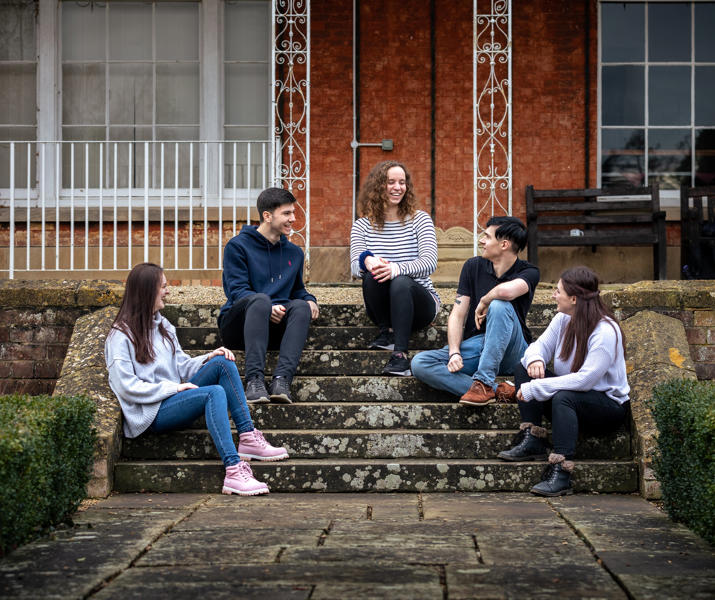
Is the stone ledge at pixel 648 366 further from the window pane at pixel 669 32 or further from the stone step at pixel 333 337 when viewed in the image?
the window pane at pixel 669 32

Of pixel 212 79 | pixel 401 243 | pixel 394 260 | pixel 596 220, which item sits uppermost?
pixel 212 79

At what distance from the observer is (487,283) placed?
216 inches

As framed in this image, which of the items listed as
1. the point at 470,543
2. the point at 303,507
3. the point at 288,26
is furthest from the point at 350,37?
the point at 470,543

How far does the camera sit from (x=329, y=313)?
6.34 m

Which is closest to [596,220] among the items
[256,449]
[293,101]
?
[293,101]

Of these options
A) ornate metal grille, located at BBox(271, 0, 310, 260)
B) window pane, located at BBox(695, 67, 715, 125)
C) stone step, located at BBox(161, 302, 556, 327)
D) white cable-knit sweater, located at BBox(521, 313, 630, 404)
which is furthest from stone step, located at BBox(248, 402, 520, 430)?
window pane, located at BBox(695, 67, 715, 125)

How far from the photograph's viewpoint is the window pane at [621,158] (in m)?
9.48

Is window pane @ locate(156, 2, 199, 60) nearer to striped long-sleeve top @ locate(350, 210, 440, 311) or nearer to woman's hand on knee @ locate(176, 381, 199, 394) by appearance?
striped long-sleeve top @ locate(350, 210, 440, 311)

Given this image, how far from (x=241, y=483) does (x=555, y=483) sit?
152cm

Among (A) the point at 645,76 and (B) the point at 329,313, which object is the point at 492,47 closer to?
(A) the point at 645,76

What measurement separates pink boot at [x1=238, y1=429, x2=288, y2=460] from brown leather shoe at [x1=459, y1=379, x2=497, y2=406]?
3.35ft

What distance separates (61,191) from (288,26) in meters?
2.72

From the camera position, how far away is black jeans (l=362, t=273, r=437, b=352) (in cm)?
566

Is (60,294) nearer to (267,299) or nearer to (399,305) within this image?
(267,299)
